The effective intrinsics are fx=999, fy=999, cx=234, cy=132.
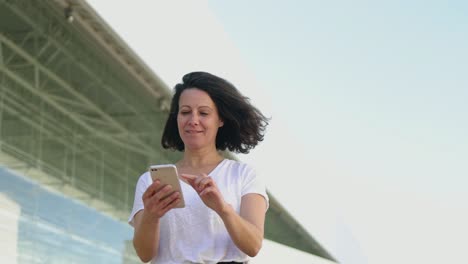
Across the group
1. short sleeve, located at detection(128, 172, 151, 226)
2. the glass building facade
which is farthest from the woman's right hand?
the glass building facade

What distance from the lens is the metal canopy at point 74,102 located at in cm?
1228

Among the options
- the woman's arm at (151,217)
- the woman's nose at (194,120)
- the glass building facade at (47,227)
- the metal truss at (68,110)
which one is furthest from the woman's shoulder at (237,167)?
the metal truss at (68,110)

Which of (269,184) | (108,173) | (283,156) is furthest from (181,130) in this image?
(283,156)

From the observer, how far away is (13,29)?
490 inches

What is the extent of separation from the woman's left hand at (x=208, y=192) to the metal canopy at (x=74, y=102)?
8.11 m

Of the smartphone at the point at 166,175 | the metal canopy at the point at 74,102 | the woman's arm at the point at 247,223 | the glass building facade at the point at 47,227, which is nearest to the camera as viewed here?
the smartphone at the point at 166,175

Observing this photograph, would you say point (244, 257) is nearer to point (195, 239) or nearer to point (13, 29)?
point (195, 239)

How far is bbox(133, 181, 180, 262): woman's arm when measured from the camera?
298 cm

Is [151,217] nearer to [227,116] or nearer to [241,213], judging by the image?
[241,213]

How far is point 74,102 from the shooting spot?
14.3 meters

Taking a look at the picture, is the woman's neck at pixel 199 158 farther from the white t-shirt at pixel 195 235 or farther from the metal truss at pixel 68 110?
the metal truss at pixel 68 110

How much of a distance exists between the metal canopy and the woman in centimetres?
770

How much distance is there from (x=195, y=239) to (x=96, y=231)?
11461 mm

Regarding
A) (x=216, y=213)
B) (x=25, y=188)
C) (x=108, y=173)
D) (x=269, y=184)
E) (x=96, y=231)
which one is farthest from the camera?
(x=269, y=184)
